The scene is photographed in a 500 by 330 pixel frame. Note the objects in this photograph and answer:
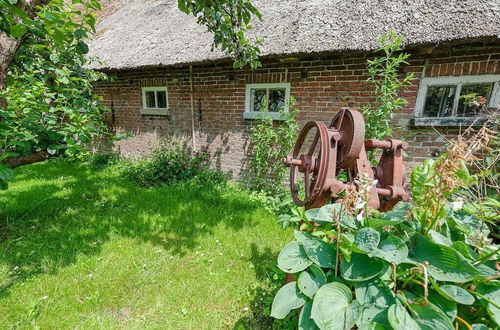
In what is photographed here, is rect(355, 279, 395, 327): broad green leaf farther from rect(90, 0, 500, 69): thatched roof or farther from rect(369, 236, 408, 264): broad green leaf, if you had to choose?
rect(90, 0, 500, 69): thatched roof

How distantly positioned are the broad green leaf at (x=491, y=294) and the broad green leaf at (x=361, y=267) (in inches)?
12.7

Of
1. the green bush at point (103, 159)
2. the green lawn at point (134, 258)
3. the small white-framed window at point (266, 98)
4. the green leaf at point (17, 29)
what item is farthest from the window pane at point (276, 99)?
the green bush at point (103, 159)

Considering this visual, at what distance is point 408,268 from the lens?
3.31 feet

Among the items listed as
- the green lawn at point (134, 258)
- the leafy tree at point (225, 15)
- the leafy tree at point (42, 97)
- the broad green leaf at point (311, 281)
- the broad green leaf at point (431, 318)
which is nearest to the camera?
the broad green leaf at point (431, 318)

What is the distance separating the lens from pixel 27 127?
2623 mm

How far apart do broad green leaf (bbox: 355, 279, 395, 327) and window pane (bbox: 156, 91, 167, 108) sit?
564cm

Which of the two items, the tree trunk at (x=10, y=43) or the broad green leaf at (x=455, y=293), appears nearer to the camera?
the broad green leaf at (x=455, y=293)

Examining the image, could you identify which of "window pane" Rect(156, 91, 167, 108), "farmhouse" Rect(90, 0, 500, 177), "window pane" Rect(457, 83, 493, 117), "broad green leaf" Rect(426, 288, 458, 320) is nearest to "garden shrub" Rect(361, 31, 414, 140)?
"farmhouse" Rect(90, 0, 500, 177)

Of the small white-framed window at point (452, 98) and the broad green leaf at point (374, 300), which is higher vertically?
the small white-framed window at point (452, 98)

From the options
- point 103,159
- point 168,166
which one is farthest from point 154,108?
Answer: point 103,159

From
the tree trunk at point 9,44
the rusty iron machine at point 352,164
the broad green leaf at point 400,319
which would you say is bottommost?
the broad green leaf at point 400,319

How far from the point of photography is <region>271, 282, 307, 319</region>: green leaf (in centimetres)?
112

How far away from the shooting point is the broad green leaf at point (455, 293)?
2.79 feet

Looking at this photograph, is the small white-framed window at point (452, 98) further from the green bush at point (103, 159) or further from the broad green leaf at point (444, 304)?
the green bush at point (103, 159)
